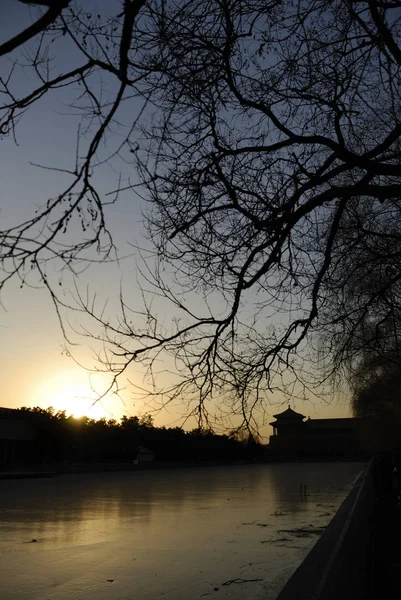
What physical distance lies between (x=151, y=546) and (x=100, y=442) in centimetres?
6781

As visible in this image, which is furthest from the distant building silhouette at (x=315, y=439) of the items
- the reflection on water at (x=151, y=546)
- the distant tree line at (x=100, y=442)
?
the reflection on water at (x=151, y=546)

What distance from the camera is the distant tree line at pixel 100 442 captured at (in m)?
61.3

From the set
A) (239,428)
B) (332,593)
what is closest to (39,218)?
(239,428)

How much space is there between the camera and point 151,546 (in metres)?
13.4

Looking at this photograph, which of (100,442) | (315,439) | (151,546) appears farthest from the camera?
(315,439)

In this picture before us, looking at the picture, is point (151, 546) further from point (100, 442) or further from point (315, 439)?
point (315, 439)

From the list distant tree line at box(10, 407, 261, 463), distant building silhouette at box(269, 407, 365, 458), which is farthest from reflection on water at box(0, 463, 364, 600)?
distant building silhouette at box(269, 407, 365, 458)

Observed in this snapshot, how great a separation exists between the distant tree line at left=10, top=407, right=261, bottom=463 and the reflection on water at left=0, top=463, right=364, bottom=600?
1950 centimetres

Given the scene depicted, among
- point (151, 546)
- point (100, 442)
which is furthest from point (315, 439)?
point (151, 546)

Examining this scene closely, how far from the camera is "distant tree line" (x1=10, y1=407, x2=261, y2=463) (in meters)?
61.3

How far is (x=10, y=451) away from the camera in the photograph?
5738cm

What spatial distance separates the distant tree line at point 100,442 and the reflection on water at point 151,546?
1950 centimetres

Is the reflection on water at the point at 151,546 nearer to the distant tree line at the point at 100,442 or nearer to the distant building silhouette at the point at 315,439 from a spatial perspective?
the distant tree line at the point at 100,442

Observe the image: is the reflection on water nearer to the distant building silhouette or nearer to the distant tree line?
the distant tree line
